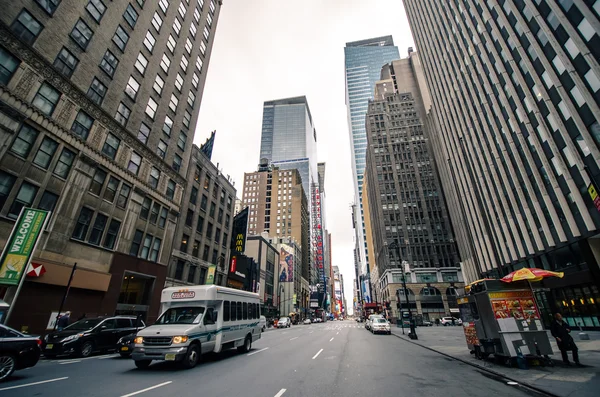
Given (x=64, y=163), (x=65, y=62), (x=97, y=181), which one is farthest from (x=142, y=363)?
(x=65, y=62)

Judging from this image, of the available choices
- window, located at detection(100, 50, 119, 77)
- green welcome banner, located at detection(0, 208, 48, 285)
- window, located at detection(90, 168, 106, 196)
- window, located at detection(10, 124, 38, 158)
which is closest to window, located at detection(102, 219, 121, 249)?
window, located at detection(90, 168, 106, 196)

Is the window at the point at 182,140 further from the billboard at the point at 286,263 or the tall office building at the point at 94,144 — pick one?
the billboard at the point at 286,263

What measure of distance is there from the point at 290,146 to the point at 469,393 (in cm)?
17311

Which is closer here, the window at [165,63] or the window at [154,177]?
the window at [154,177]

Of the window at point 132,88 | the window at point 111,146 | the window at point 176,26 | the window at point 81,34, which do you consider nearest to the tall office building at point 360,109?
the window at point 176,26

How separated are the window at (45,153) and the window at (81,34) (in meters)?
8.52

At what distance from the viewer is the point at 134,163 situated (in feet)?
81.1

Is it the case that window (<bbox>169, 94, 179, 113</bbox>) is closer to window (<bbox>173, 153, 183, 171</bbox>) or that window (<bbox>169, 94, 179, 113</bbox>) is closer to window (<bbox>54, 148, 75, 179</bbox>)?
window (<bbox>173, 153, 183, 171</bbox>)

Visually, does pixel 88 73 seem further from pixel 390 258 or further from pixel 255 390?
pixel 390 258

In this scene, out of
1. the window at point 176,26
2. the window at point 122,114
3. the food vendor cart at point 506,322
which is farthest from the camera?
the window at point 176,26

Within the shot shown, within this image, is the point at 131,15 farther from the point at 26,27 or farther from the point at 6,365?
the point at 6,365

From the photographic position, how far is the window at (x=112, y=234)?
21438 millimetres

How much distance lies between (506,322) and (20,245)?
22137 millimetres

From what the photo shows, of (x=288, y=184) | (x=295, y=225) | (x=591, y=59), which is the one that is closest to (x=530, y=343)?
(x=591, y=59)
